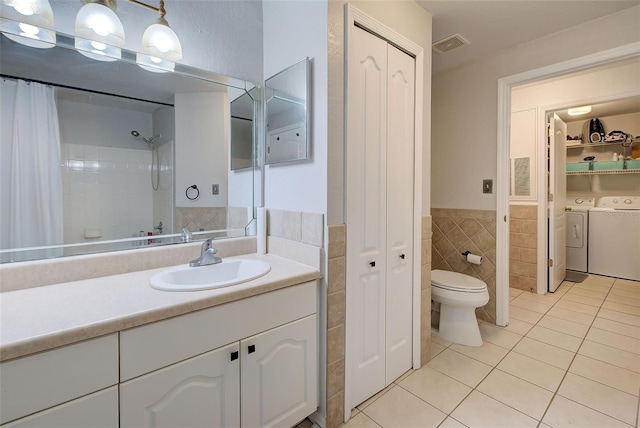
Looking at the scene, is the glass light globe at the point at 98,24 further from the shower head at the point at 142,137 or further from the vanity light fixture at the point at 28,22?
the shower head at the point at 142,137

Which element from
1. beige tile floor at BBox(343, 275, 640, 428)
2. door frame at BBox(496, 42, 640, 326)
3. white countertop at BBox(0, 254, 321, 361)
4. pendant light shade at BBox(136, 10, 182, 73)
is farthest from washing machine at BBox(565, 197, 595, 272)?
pendant light shade at BBox(136, 10, 182, 73)

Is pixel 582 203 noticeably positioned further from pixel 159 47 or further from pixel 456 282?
pixel 159 47

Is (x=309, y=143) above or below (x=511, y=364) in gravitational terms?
above

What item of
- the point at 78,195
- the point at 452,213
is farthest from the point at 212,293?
the point at 452,213

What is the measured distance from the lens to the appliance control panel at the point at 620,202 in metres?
3.82

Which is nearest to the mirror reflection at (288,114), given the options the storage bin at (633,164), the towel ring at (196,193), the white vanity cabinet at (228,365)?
the towel ring at (196,193)

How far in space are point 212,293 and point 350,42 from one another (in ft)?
4.21

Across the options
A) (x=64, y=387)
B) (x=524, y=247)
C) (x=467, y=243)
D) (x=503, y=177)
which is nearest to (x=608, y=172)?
(x=524, y=247)

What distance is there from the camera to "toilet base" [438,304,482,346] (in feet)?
7.06

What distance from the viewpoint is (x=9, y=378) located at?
2.27 feet

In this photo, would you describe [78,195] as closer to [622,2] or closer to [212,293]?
[212,293]

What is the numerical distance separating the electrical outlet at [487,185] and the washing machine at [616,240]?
2495mm

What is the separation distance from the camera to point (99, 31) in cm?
122

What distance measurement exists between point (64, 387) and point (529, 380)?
87.8 inches
